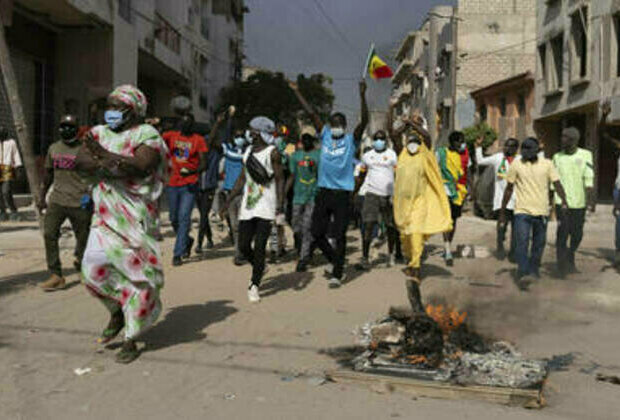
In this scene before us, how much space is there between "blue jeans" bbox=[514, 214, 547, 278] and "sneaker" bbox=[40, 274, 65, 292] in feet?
16.3

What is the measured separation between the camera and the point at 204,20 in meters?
38.8

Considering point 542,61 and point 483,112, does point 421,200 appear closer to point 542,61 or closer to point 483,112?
point 542,61

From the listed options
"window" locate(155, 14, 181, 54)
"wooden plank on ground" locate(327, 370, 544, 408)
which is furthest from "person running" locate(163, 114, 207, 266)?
"window" locate(155, 14, 181, 54)

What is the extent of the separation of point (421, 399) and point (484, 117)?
111 feet

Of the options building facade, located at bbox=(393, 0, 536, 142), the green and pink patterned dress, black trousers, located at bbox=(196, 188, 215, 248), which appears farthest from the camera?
building facade, located at bbox=(393, 0, 536, 142)

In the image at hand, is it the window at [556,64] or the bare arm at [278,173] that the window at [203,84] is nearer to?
the window at [556,64]

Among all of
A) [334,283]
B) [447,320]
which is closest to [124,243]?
[447,320]

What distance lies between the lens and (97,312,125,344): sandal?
485cm

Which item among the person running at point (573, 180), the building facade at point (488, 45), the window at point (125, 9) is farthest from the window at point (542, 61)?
the person running at point (573, 180)

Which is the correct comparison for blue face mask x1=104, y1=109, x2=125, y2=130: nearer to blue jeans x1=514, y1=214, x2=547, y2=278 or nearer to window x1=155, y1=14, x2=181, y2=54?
blue jeans x1=514, y1=214, x2=547, y2=278

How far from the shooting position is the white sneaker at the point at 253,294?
659 centimetres

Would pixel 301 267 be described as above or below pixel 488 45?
below

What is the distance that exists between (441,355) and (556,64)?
24424 millimetres

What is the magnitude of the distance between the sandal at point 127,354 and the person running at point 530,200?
185 inches
